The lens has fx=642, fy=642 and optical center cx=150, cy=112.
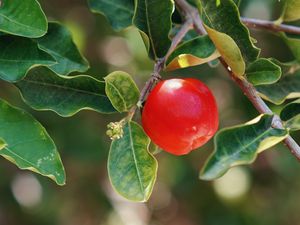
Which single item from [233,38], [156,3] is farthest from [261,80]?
[156,3]

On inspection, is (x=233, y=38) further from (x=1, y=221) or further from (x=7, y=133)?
(x=1, y=221)

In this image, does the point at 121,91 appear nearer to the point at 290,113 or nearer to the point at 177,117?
the point at 177,117

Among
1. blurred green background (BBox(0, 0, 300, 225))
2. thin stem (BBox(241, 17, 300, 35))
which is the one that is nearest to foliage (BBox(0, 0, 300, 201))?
thin stem (BBox(241, 17, 300, 35))

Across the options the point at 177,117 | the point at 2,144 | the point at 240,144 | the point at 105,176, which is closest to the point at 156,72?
the point at 177,117

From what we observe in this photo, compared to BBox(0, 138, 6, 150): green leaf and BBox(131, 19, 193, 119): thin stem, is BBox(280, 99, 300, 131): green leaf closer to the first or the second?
BBox(131, 19, 193, 119): thin stem

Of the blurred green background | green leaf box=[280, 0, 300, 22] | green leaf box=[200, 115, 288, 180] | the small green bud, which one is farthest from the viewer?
the blurred green background

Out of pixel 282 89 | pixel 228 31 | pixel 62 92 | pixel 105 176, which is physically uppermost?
pixel 228 31
